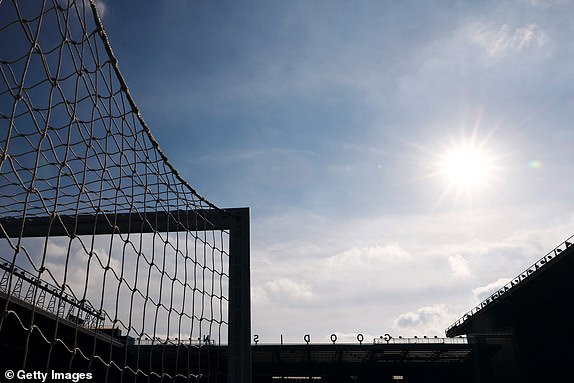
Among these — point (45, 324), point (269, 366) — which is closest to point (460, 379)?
point (269, 366)

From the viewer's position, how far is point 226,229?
21.2 feet

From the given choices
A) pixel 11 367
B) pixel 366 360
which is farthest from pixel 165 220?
pixel 366 360

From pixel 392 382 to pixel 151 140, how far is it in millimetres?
29822

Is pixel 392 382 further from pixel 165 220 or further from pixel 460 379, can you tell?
pixel 165 220

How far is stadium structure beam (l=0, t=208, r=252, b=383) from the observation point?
18.8 feet

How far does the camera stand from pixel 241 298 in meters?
5.92

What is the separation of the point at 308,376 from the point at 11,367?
18947 mm

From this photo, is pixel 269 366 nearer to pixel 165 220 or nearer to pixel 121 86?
pixel 165 220

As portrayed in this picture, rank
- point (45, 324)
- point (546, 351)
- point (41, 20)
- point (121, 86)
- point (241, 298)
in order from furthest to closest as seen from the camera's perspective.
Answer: point (546, 351), point (45, 324), point (241, 298), point (121, 86), point (41, 20)

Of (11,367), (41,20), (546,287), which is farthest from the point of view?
(546,287)

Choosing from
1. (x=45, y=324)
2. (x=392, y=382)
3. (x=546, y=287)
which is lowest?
(x=392, y=382)

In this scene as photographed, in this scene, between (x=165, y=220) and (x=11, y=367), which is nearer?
(x=165, y=220)

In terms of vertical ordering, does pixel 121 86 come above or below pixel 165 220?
above

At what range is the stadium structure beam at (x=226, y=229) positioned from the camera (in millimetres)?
5734
